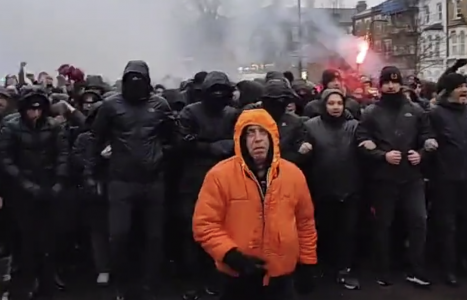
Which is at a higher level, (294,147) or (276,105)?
(276,105)

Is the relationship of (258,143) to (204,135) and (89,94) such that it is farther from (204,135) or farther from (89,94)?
(89,94)

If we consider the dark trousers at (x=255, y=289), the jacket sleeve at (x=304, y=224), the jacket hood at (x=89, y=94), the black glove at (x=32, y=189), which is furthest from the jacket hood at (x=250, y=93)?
the dark trousers at (x=255, y=289)

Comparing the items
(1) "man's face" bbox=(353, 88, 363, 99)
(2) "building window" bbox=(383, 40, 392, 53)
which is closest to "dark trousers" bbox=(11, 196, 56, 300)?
(1) "man's face" bbox=(353, 88, 363, 99)

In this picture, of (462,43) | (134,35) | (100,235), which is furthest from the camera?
(462,43)

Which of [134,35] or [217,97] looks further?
[134,35]

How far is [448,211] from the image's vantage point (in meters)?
6.23

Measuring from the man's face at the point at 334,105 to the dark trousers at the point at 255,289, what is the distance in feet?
8.26

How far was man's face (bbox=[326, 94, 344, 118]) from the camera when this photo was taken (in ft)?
20.0

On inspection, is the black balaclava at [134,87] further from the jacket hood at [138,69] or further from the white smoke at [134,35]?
the white smoke at [134,35]

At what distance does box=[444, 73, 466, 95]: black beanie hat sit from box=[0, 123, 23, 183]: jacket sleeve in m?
3.69

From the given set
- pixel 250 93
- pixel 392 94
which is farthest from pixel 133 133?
pixel 392 94

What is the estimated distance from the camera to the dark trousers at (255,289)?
12.3 ft

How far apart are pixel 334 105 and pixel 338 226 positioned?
107 centimetres

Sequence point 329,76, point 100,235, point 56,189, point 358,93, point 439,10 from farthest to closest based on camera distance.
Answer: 1. point 439,10
2. point 358,93
3. point 329,76
4. point 100,235
5. point 56,189
